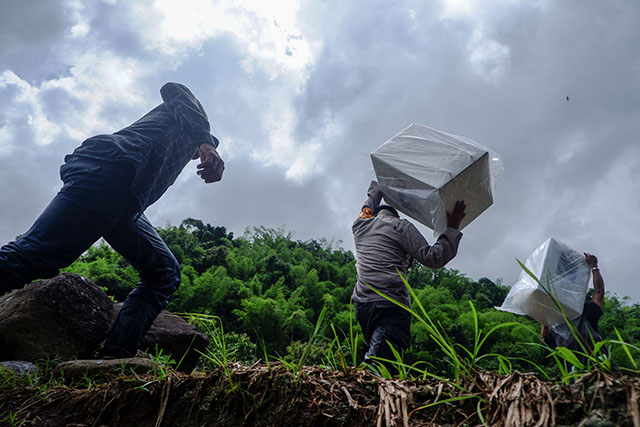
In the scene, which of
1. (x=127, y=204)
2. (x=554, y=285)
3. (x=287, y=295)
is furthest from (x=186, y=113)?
(x=287, y=295)

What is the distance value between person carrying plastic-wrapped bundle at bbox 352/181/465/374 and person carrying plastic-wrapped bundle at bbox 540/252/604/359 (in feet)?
5.12

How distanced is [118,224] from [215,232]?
12050 mm

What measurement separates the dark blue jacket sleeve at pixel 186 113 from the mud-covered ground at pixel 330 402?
156 cm

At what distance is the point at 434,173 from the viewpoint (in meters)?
2.34

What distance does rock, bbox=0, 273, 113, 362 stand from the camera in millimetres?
2262

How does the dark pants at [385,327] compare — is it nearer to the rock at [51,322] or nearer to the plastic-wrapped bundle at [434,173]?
the plastic-wrapped bundle at [434,173]

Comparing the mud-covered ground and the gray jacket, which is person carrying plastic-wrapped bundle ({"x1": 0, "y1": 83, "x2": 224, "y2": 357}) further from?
the gray jacket

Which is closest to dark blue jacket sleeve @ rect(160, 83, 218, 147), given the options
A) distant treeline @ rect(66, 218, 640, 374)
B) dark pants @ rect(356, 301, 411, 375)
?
dark pants @ rect(356, 301, 411, 375)

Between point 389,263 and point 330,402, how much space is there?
1657 millimetres

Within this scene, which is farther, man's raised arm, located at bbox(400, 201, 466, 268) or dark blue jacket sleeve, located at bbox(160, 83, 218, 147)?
dark blue jacket sleeve, located at bbox(160, 83, 218, 147)

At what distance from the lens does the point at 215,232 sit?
13930mm

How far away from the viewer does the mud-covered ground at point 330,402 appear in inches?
23.5

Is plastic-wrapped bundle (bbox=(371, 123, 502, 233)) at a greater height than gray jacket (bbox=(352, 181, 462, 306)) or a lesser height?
greater

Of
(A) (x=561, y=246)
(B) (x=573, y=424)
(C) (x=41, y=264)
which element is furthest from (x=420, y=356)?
(B) (x=573, y=424)
